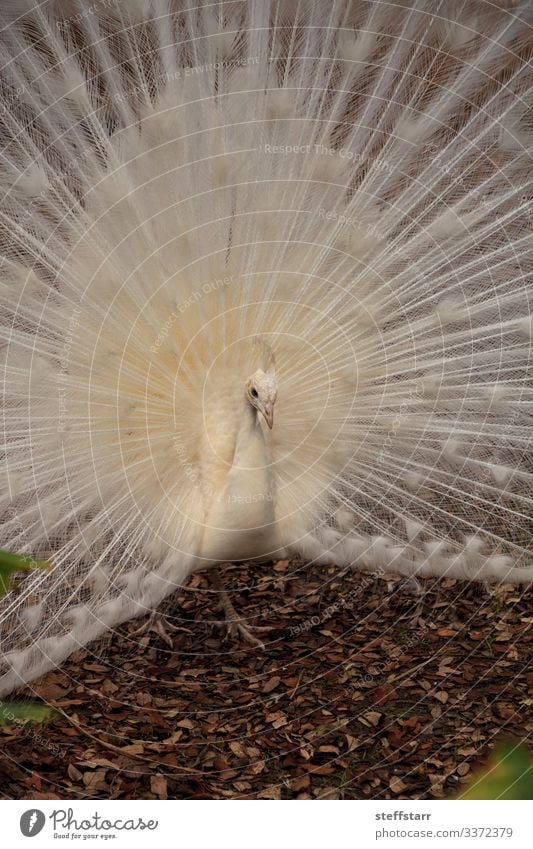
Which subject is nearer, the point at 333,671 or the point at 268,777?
the point at 268,777

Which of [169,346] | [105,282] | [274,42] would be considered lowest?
[169,346]

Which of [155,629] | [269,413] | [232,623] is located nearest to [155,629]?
[155,629]

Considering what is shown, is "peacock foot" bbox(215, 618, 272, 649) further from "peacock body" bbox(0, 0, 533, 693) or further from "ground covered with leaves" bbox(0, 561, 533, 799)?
"peacock body" bbox(0, 0, 533, 693)

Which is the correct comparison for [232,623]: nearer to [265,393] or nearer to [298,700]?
[298,700]

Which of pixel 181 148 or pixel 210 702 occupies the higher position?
pixel 181 148

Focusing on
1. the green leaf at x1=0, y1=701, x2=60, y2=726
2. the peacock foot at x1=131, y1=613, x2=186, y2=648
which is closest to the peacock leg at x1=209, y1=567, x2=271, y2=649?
the peacock foot at x1=131, y1=613, x2=186, y2=648

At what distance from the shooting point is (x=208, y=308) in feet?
5.83

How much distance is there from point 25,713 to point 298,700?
58cm

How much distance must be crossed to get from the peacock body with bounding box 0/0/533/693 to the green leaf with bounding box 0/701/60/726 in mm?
54

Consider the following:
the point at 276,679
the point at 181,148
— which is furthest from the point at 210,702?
the point at 181,148

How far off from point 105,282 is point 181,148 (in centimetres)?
31

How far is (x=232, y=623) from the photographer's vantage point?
2.05 meters
